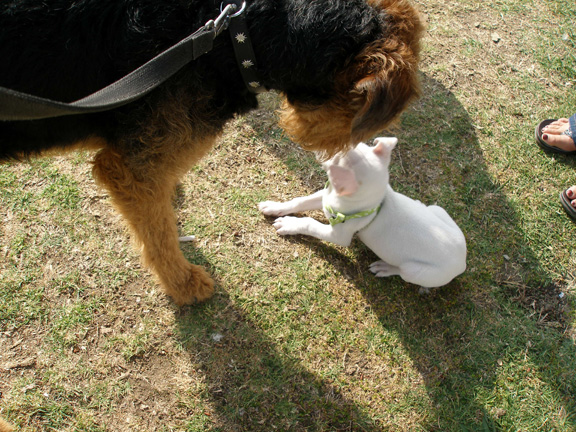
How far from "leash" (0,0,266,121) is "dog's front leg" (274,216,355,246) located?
1.29 metres

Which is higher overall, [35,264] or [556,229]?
[35,264]

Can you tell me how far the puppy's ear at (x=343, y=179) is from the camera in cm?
239

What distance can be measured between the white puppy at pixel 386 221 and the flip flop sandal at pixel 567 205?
137 centimetres

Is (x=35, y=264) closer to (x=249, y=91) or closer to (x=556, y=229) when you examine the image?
(x=249, y=91)

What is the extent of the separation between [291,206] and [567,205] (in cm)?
236

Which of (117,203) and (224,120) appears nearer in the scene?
(224,120)

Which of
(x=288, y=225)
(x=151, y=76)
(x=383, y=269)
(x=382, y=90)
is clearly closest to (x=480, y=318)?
(x=383, y=269)

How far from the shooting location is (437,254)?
252cm

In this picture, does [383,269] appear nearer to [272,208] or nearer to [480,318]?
[480,318]

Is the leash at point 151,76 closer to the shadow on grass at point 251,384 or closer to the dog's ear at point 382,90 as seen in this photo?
the dog's ear at point 382,90

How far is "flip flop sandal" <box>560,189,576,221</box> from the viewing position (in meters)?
3.35

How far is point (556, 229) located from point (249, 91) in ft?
9.59

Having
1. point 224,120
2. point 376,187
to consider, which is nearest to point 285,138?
point 376,187

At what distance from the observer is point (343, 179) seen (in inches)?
94.7
